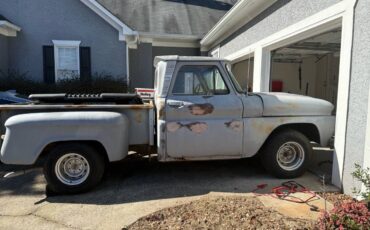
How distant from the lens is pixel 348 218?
3.39m

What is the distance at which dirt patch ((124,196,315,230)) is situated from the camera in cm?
379

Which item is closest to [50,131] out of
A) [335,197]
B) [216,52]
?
[335,197]

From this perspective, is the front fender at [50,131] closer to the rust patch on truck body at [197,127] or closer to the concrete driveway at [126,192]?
the concrete driveway at [126,192]

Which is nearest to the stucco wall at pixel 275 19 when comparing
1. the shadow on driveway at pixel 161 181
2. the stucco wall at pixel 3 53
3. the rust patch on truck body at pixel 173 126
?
the shadow on driveway at pixel 161 181

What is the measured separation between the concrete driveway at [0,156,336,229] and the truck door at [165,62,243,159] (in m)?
0.59

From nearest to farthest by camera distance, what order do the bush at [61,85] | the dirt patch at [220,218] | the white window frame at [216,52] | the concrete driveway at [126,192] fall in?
the dirt patch at [220,218] → the concrete driveway at [126,192] → the bush at [61,85] → the white window frame at [216,52]

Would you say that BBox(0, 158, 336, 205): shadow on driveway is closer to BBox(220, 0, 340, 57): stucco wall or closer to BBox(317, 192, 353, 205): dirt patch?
BBox(317, 192, 353, 205): dirt patch

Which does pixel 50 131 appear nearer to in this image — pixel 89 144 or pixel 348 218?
pixel 89 144

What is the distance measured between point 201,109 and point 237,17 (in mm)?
5517

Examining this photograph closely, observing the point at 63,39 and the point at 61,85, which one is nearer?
the point at 61,85

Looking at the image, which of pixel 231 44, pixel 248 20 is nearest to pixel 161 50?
pixel 231 44

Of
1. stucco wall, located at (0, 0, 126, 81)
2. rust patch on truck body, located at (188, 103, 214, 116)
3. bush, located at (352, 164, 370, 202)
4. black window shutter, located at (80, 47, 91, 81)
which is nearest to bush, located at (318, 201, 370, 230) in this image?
bush, located at (352, 164, 370, 202)

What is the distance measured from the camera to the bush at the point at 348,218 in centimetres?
330

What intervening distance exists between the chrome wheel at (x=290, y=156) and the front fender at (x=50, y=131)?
9.31 ft
